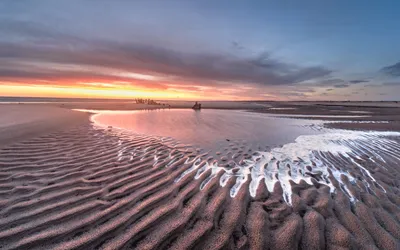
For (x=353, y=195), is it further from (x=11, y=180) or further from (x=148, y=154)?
(x=11, y=180)

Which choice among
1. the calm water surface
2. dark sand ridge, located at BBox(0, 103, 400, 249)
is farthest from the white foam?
the calm water surface

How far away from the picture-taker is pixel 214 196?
4.15 metres

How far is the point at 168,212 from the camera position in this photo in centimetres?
348

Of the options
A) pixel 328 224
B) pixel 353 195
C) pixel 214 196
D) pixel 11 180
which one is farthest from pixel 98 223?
pixel 353 195

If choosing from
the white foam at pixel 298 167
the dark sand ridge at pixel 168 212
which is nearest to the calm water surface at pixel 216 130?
the white foam at pixel 298 167

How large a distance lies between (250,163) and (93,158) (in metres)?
4.90

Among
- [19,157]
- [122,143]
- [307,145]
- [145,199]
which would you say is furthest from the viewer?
[307,145]

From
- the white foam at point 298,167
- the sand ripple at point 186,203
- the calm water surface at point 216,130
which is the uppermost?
the sand ripple at point 186,203

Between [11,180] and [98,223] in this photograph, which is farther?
[11,180]

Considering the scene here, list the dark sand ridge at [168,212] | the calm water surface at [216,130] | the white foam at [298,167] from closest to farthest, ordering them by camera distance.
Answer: the dark sand ridge at [168,212] < the white foam at [298,167] < the calm water surface at [216,130]

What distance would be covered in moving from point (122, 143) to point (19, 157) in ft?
10.7

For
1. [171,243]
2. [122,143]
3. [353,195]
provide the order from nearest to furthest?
[171,243], [353,195], [122,143]

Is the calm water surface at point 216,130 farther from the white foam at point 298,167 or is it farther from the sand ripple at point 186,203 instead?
the sand ripple at point 186,203

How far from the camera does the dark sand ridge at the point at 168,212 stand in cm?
288
